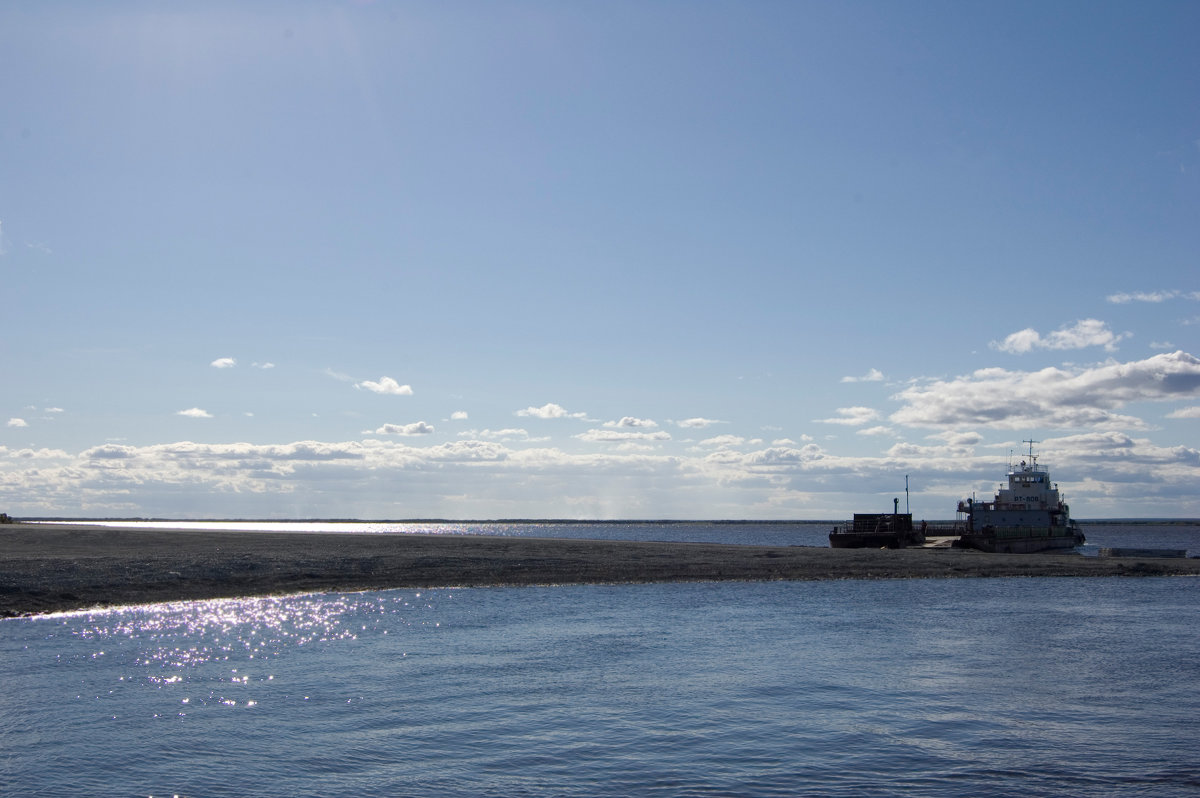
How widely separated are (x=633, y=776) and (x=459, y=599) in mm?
31873

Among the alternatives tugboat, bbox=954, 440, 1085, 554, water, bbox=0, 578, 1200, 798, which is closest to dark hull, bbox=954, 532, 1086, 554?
tugboat, bbox=954, 440, 1085, 554

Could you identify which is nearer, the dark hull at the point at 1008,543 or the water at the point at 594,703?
the water at the point at 594,703

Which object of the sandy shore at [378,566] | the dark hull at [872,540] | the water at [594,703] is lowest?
the water at [594,703]

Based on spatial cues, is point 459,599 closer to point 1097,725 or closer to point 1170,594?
point 1097,725

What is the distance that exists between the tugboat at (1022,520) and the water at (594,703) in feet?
152

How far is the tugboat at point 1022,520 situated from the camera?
90.0 metres

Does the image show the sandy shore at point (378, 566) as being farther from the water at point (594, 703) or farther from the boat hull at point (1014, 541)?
the water at point (594, 703)

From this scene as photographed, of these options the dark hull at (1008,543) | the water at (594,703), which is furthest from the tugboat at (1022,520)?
the water at (594,703)

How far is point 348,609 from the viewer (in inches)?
1779

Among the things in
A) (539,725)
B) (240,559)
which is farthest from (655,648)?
(240,559)

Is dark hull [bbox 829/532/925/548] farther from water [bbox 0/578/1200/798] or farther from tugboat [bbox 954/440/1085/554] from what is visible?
water [bbox 0/578/1200/798]

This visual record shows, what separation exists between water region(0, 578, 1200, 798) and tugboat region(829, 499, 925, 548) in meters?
44.3

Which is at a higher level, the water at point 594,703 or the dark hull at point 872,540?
the dark hull at point 872,540

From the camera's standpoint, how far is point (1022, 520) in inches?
4016
